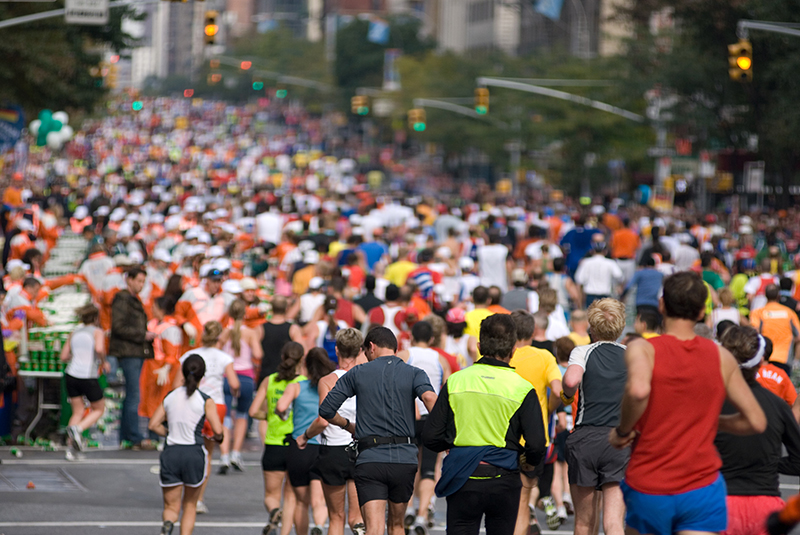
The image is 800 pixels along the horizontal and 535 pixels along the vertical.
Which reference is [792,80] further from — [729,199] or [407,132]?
[407,132]

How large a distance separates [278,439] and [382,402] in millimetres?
2070

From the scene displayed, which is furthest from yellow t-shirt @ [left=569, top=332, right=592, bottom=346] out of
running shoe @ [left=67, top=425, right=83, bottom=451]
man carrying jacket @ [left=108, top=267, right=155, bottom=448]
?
running shoe @ [left=67, top=425, right=83, bottom=451]

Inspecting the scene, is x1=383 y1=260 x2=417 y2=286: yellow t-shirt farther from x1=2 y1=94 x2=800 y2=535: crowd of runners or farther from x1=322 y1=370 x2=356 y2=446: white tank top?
x1=322 y1=370 x2=356 y2=446: white tank top

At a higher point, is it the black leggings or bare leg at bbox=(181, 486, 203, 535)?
the black leggings

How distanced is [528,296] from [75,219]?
16.0 m

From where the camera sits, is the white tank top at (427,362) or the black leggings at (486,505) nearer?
the black leggings at (486,505)

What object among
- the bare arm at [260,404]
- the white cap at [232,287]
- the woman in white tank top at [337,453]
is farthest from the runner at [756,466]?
the white cap at [232,287]

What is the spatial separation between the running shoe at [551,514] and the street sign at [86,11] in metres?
15.0

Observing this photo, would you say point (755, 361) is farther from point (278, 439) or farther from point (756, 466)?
point (278, 439)

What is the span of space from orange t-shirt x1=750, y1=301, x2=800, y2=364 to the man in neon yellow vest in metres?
6.63

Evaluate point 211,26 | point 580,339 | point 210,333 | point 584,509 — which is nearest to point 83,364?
point 210,333

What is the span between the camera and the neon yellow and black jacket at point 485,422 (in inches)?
266

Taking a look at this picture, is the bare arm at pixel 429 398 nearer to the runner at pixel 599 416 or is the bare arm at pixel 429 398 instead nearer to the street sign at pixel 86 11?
the runner at pixel 599 416

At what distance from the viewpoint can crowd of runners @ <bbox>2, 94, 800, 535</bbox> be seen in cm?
544
